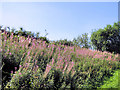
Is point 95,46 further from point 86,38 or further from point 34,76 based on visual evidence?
point 34,76

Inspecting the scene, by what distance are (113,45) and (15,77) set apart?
18.4 meters

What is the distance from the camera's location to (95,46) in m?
20.4

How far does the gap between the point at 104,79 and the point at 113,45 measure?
14243 mm

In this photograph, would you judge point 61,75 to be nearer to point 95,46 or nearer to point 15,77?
point 15,77

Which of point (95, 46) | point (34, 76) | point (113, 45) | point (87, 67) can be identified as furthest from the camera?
point (95, 46)

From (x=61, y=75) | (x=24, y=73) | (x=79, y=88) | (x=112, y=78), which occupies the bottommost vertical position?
(x=112, y=78)

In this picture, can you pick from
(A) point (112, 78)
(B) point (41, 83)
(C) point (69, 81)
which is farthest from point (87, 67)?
(B) point (41, 83)

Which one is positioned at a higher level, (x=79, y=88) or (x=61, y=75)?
(x=61, y=75)

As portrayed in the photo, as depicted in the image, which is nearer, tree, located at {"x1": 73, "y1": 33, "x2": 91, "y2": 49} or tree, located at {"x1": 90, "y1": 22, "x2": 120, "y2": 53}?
tree, located at {"x1": 90, "y1": 22, "x2": 120, "y2": 53}

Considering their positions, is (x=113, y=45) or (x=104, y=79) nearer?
(x=104, y=79)

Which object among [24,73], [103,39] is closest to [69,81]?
[24,73]

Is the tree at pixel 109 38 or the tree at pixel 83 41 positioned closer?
the tree at pixel 109 38

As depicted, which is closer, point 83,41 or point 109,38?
point 109,38

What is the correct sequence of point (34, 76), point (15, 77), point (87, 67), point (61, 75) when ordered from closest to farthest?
point (15, 77) < point (34, 76) < point (61, 75) < point (87, 67)
